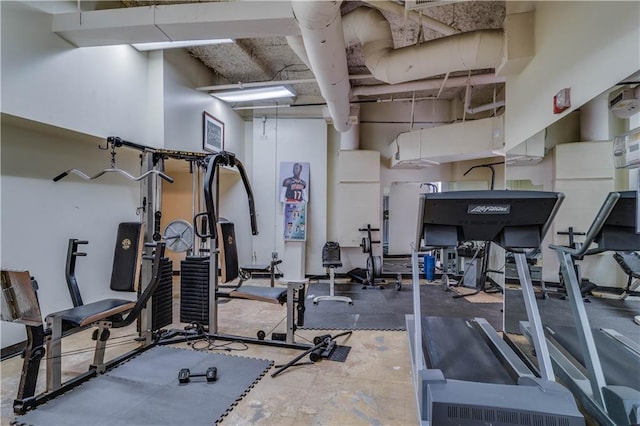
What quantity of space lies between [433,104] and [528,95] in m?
3.72

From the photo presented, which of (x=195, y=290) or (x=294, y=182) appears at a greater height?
(x=294, y=182)

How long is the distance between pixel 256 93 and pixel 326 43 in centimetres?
268

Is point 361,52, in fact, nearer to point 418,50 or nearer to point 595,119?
point 418,50

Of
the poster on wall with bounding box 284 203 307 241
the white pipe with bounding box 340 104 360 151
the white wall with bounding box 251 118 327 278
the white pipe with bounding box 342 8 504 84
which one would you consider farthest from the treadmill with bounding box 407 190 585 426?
the white pipe with bounding box 340 104 360 151

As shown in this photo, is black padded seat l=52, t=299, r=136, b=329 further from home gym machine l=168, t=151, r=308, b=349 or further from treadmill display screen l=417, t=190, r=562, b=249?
treadmill display screen l=417, t=190, r=562, b=249

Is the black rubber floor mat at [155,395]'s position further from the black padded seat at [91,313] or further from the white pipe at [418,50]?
the white pipe at [418,50]

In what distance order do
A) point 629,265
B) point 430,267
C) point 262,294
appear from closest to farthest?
point 629,265
point 262,294
point 430,267

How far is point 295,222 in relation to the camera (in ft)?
20.6

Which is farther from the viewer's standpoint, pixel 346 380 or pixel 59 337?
pixel 346 380

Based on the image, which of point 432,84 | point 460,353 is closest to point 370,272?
point 460,353

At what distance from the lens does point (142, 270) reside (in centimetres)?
321

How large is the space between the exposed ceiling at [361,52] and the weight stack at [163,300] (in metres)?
3.04

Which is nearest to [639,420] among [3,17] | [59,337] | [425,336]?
[425,336]

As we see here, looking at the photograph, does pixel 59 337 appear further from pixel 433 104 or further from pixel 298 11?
pixel 433 104
